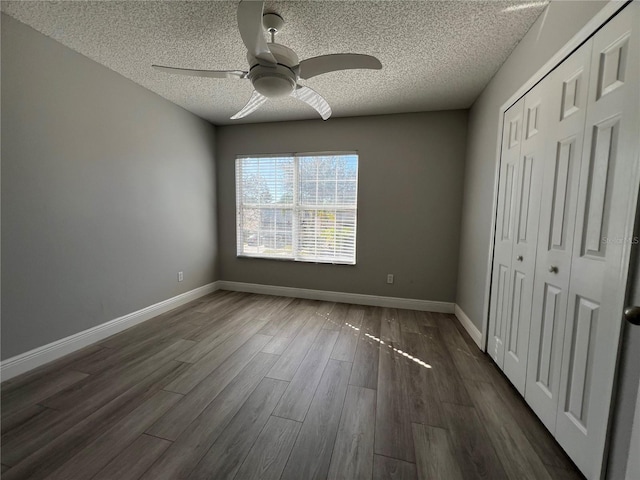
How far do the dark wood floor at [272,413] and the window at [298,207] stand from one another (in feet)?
4.83

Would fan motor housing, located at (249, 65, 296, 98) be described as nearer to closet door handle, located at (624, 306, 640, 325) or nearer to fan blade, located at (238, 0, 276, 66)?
fan blade, located at (238, 0, 276, 66)

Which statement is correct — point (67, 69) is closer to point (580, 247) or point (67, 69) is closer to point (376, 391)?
point (376, 391)

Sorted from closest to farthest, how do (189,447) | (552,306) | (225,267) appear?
(189,447)
(552,306)
(225,267)

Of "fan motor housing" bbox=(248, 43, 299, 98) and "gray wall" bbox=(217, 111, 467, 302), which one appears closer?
"fan motor housing" bbox=(248, 43, 299, 98)

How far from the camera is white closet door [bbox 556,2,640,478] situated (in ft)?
3.24

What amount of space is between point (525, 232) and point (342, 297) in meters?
2.34

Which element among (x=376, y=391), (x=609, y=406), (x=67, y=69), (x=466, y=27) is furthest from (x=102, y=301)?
(x=466, y=27)

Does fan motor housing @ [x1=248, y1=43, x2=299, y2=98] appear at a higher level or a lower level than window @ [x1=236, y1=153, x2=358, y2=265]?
higher

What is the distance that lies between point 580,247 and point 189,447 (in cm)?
222

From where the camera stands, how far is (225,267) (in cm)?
410

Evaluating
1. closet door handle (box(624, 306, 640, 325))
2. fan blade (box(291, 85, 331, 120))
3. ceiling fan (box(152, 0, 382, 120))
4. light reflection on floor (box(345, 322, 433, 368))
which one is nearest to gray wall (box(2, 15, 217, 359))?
ceiling fan (box(152, 0, 382, 120))

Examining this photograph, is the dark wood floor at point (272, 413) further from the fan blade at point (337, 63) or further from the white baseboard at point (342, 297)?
the fan blade at point (337, 63)

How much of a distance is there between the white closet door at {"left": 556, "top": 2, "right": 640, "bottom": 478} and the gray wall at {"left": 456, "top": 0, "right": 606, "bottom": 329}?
0.33 metres

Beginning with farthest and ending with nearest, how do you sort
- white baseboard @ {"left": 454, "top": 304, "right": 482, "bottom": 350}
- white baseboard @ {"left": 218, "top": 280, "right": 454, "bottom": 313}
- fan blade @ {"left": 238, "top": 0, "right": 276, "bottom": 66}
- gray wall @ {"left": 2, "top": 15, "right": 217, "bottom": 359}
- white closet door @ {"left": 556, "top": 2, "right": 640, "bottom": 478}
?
1. white baseboard @ {"left": 218, "top": 280, "right": 454, "bottom": 313}
2. white baseboard @ {"left": 454, "top": 304, "right": 482, "bottom": 350}
3. gray wall @ {"left": 2, "top": 15, "right": 217, "bottom": 359}
4. fan blade @ {"left": 238, "top": 0, "right": 276, "bottom": 66}
5. white closet door @ {"left": 556, "top": 2, "right": 640, "bottom": 478}
